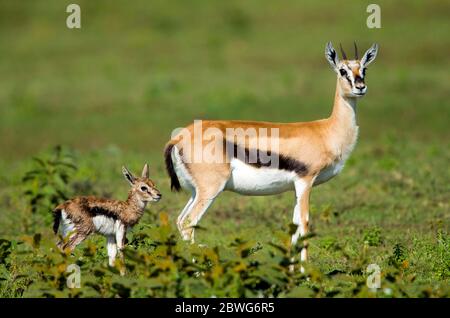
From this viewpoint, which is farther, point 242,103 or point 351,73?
point 242,103

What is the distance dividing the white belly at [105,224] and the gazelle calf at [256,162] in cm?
55

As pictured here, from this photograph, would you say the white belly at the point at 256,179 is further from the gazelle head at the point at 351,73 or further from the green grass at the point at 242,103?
the gazelle head at the point at 351,73

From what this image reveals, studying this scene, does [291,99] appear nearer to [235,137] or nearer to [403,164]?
[403,164]

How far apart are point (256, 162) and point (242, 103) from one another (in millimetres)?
9055

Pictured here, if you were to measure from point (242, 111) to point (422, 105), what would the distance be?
120 inches

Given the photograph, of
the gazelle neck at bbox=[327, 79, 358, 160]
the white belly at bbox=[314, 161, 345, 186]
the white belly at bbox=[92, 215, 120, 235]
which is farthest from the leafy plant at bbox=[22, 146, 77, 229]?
the gazelle neck at bbox=[327, 79, 358, 160]

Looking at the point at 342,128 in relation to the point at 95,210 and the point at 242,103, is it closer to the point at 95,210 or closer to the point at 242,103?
the point at 95,210

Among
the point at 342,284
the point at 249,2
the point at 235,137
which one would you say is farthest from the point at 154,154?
the point at 249,2

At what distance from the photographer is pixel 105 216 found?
7.61 m

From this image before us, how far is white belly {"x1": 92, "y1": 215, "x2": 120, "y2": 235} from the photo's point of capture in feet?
24.8

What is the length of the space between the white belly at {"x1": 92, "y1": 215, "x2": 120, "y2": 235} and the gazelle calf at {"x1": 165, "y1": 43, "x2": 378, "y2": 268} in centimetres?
55

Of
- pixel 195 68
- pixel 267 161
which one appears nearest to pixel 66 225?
pixel 267 161

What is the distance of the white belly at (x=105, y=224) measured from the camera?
24.8 ft

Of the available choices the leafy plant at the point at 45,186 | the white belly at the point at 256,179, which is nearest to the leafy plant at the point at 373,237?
the white belly at the point at 256,179
